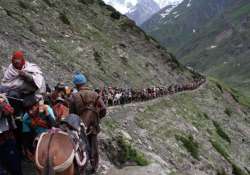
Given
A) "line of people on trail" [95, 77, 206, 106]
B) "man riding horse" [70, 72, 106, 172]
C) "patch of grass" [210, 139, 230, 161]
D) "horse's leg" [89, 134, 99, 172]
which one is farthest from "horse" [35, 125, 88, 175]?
"patch of grass" [210, 139, 230, 161]

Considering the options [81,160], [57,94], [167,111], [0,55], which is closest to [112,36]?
[167,111]

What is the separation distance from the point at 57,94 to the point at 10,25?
36.4 meters

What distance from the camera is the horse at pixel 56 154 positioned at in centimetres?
942

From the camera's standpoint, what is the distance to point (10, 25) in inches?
1960

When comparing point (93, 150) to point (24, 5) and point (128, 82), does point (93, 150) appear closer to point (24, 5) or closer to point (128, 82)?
point (24, 5)

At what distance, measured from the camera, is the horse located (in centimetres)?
942

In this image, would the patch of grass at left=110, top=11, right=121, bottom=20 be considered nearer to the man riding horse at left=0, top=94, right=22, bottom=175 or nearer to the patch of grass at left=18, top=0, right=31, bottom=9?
the patch of grass at left=18, top=0, right=31, bottom=9

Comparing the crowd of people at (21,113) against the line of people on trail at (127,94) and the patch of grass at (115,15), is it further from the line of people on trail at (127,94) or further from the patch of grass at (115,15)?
the patch of grass at (115,15)

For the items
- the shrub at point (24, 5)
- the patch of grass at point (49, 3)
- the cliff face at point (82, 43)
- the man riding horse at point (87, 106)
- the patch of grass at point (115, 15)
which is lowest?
the man riding horse at point (87, 106)

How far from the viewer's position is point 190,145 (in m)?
39.0

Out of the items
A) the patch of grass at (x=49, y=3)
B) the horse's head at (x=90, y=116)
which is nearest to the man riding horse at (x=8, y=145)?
the horse's head at (x=90, y=116)

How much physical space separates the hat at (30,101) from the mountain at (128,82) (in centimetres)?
275

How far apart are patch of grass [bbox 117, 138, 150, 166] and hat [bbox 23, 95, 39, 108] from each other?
33.7ft

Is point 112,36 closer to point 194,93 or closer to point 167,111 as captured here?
point 194,93
